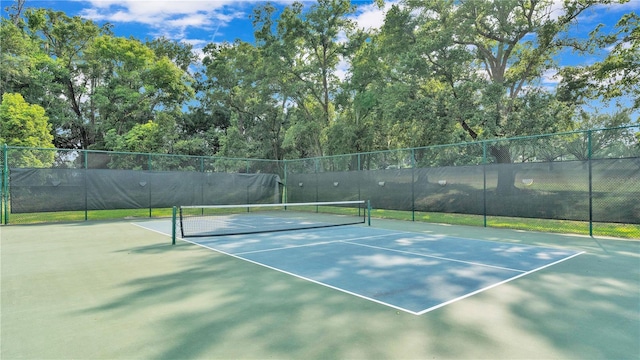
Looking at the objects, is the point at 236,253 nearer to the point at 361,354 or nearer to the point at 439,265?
the point at 439,265

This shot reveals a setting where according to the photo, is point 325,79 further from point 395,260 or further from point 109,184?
point 395,260

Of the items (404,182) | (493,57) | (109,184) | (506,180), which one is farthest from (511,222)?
(109,184)

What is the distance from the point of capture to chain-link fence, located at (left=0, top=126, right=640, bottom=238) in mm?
8141

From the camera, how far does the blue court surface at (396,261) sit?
3.94 meters

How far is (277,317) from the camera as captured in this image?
3.17 meters

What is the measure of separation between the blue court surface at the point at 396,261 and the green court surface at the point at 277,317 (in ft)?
0.81

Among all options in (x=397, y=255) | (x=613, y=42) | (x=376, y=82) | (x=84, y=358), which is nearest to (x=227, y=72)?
(x=376, y=82)

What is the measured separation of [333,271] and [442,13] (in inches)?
609

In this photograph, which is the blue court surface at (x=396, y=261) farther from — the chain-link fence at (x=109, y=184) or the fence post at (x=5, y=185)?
the fence post at (x=5, y=185)

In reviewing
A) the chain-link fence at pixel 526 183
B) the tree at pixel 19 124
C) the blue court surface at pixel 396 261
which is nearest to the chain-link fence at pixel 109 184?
the tree at pixel 19 124

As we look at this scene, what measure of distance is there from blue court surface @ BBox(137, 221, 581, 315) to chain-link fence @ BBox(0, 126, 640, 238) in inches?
105

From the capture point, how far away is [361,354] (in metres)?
2.47

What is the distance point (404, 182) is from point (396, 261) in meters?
6.90

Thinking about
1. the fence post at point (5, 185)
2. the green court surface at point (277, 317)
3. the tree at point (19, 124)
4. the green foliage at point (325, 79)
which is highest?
the green foliage at point (325, 79)
